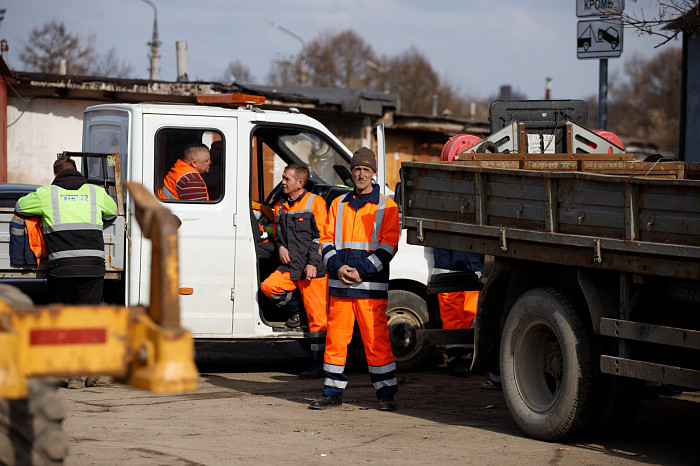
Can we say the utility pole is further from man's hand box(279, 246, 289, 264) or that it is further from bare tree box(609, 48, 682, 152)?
bare tree box(609, 48, 682, 152)

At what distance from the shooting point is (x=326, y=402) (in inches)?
295

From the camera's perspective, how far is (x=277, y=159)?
32.8 ft

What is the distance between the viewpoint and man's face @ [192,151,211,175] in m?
8.39

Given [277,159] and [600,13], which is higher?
[600,13]

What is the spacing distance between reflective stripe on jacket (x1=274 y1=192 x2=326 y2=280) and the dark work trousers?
1559mm

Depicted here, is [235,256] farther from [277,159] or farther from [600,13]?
[600,13]

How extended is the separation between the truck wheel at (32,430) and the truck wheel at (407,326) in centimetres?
555

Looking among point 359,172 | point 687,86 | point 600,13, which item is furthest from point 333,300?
point 687,86

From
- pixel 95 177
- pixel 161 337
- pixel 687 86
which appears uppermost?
pixel 687 86

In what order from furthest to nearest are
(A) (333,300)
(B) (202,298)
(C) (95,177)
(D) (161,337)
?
(C) (95,177), (B) (202,298), (A) (333,300), (D) (161,337)

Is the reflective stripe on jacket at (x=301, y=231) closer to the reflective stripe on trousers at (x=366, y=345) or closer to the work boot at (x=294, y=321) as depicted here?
the work boot at (x=294, y=321)

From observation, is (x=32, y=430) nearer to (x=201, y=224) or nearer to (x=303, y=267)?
(x=201, y=224)

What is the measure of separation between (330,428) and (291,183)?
2507mm

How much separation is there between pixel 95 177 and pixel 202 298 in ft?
5.45
